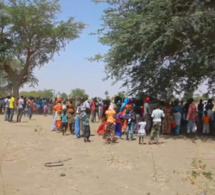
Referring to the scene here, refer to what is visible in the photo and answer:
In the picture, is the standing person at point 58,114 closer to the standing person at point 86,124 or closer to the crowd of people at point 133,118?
the crowd of people at point 133,118

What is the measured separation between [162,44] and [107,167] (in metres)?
6.89

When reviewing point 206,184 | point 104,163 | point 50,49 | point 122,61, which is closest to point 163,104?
point 122,61

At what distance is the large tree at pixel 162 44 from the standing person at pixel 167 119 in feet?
2.13

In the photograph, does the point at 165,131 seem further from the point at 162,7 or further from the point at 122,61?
the point at 162,7

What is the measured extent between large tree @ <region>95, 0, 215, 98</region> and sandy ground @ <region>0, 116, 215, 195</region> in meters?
3.10

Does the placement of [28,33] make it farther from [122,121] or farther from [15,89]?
[122,121]

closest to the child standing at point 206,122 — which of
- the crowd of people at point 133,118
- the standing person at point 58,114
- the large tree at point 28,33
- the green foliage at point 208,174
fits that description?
the crowd of people at point 133,118

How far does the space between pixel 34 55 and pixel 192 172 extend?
28685 mm

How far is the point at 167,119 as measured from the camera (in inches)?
596

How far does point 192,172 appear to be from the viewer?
9688 mm

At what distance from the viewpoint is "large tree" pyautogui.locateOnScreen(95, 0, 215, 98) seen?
14.1 metres

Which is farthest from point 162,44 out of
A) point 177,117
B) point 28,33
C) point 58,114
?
point 28,33

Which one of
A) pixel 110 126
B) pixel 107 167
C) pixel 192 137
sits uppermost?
pixel 110 126

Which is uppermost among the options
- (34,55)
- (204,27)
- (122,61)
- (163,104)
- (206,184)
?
(34,55)
